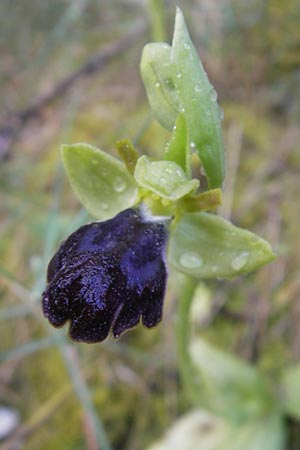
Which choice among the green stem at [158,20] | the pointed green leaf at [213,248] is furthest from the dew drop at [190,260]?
the green stem at [158,20]

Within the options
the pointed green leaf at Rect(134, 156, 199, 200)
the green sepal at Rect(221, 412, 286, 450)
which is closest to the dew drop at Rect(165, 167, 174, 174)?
the pointed green leaf at Rect(134, 156, 199, 200)

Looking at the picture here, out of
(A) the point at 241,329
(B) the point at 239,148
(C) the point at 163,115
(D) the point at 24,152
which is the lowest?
(A) the point at 241,329

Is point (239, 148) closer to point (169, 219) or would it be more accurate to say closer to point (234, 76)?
point (234, 76)

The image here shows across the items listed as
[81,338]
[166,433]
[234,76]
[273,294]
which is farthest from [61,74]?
[81,338]

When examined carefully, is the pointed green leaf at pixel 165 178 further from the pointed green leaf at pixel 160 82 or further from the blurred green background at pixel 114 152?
the blurred green background at pixel 114 152

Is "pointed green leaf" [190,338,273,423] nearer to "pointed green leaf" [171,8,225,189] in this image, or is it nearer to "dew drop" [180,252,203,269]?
"dew drop" [180,252,203,269]

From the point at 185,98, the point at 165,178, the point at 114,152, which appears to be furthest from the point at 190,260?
the point at 114,152
